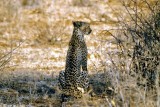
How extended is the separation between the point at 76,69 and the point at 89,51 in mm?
6016

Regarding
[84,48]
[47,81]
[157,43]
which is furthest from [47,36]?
[157,43]

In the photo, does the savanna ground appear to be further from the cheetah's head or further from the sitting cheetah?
the cheetah's head

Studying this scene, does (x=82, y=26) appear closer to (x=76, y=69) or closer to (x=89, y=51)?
(x=76, y=69)

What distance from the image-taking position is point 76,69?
34.1 ft

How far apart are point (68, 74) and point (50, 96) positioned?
58 cm

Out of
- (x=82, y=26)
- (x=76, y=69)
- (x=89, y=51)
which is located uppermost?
(x=82, y=26)

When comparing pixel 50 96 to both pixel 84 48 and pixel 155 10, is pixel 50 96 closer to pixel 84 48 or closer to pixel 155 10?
pixel 84 48

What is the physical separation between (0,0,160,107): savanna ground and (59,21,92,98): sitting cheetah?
0.76 ft

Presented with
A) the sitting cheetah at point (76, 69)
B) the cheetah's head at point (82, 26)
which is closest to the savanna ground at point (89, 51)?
the sitting cheetah at point (76, 69)

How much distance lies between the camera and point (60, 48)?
55.5 feet

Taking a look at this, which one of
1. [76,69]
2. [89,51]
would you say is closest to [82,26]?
[76,69]

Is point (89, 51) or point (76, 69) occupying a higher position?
point (89, 51)

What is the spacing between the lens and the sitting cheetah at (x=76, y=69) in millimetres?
10241

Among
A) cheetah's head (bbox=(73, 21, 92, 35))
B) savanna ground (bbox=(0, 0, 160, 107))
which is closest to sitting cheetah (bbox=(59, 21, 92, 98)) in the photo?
cheetah's head (bbox=(73, 21, 92, 35))
